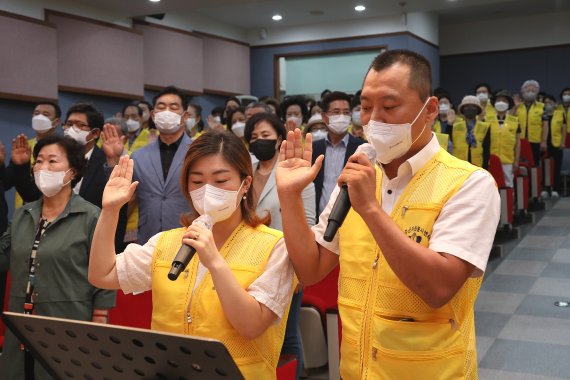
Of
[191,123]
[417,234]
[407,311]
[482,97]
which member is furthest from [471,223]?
[482,97]

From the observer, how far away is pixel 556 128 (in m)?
10.8

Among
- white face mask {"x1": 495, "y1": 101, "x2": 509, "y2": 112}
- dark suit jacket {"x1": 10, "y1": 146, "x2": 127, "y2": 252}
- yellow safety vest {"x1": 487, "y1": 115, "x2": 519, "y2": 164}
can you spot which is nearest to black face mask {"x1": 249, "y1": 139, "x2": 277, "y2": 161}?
dark suit jacket {"x1": 10, "y1": 146, "x2": 127, "y2": 252}

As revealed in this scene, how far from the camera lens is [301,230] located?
1644 millimetres

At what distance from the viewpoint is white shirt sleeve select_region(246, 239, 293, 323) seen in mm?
1755

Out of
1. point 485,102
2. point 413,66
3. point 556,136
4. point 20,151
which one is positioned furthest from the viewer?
point 556,136

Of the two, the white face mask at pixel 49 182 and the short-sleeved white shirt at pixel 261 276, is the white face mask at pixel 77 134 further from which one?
the short-sleeved white shirt at pixel 261 276

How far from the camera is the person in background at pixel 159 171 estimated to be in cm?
371

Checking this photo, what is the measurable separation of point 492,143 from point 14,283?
678cm

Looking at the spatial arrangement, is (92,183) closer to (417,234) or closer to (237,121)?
(417,234)

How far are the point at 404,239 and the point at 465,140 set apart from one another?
666 cm

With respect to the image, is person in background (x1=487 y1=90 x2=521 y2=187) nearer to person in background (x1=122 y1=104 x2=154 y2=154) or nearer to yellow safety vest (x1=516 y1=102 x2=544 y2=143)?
yellow safety vest (x1=516 y1=102 x2=544 y2=143)

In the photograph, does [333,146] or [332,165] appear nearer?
[332,165]

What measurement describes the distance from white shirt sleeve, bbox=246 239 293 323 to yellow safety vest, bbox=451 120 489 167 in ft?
20.3

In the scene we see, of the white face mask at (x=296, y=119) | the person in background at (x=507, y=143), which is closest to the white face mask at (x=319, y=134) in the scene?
the white face mask at (x=296, y=119)
